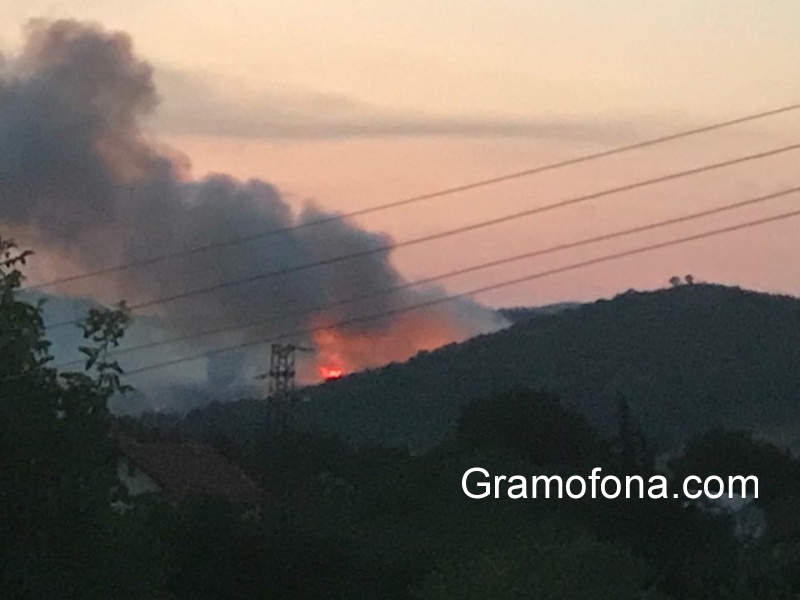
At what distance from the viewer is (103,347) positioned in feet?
53.5

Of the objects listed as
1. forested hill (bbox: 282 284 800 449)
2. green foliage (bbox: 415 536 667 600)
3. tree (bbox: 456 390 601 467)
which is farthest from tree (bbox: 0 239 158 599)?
forested hill (bbox: 282 284 800 449)

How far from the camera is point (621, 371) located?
119188mm

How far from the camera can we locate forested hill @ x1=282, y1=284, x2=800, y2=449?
371ft

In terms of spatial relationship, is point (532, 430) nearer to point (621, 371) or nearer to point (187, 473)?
point (187, 473)

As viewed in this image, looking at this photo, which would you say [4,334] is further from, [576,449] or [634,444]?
[576,449]

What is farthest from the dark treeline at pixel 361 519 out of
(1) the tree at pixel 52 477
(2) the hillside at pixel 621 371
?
(2) the hillside at pixel 621 371

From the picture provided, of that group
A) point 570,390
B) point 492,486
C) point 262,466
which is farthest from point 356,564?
point 570,390

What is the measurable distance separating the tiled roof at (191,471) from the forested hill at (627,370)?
186ft

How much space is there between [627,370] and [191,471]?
2856 inches

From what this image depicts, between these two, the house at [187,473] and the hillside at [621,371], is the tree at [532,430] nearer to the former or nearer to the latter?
the house at [187,473]

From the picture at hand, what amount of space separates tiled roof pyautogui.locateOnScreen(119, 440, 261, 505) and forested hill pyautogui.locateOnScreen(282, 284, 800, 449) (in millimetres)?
56751

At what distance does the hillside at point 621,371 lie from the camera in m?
113

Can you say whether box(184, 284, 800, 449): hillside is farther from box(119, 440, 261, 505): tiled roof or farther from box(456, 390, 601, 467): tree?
box(119, 440, 261, 505): tiled roof

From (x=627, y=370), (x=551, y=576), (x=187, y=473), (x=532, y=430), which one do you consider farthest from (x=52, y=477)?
(x=627, y=370)
